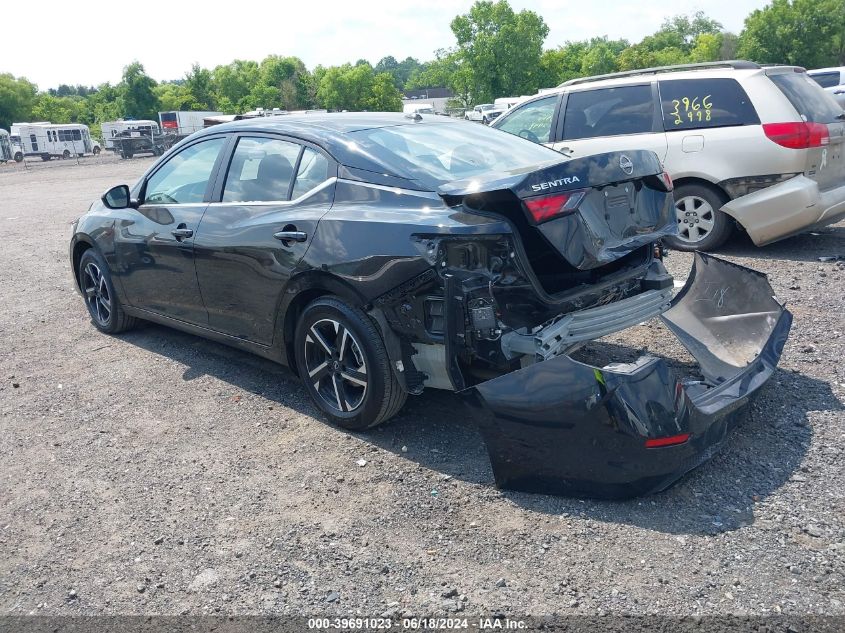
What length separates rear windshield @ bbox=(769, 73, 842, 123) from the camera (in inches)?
287

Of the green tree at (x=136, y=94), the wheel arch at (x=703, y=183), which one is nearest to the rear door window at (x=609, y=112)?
the wheel arch at (x=703, y=183)

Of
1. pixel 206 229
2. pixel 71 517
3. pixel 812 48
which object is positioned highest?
pixel 812 48

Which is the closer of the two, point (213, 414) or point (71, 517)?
point (71, 517)

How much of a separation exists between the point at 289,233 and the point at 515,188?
147 cm

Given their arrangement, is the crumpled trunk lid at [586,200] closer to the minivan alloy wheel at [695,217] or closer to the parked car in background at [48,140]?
the minivan alloy wheel at [695,217]

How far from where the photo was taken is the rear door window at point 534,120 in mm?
8757

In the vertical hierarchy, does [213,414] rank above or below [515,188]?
below

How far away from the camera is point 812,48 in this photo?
212 feet

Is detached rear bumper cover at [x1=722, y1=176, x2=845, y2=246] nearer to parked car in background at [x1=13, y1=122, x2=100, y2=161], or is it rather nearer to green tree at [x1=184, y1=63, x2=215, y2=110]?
parked car in background at [x1=13, y1=122, x2=100, y2=161]

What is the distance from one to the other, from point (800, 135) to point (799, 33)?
6812 centimetres

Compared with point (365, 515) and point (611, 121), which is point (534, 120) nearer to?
point (611, 121)

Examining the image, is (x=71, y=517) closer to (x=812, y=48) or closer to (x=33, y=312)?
(x=33, y=312)

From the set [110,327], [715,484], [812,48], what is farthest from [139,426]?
[812,48]

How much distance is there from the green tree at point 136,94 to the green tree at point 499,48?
3576 centimetres
